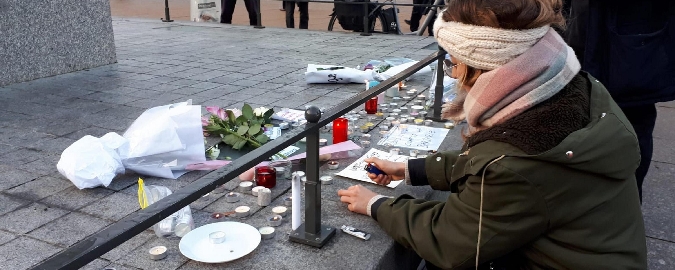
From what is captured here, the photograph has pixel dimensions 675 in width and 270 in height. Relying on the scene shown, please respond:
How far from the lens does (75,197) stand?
8.95 feet

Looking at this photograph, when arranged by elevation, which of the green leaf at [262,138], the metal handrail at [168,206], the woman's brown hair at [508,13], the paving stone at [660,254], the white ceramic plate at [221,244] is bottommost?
the paving stone at [660,254]

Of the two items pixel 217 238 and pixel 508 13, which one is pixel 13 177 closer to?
pixel 217 238

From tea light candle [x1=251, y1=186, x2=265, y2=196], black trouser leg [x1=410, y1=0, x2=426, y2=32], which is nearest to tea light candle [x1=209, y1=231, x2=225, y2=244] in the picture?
tea light candle [x1=251, y1=186, x2=265, y2=196]

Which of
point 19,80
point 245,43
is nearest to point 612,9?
point 19,80

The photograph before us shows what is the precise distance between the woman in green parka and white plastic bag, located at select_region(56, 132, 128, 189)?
174cm

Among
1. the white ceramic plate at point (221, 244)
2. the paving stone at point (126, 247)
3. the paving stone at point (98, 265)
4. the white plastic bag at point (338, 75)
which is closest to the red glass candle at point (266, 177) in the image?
the white ceramic plate at point (221, 244)

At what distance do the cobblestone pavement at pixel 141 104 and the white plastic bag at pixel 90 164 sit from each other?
0.06 meters

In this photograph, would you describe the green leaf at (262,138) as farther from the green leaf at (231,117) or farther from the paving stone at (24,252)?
the paving stone at (24,252)

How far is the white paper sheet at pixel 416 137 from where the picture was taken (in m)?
3.38

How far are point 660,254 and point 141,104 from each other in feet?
11.4

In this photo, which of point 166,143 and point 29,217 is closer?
point 29,217

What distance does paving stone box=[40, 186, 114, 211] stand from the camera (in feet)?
8.71

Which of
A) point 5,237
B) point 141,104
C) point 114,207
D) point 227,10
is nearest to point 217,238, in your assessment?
point 114,207

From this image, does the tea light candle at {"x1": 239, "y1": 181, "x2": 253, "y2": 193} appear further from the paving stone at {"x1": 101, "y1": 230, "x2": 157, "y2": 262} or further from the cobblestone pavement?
the paving stone at {"x1": 101, "y1": 230, "x2": 157, "y2": 262}
